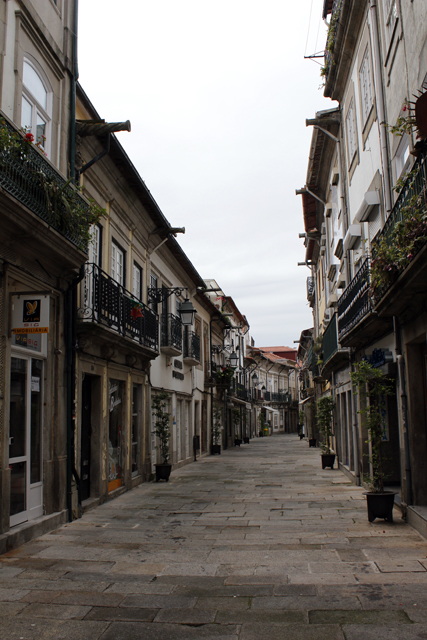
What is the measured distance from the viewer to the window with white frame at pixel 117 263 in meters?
13.0

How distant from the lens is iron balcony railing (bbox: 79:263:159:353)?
10.5m

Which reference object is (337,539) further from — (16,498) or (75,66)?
(75,66)

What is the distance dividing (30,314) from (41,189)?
1676 millimetres

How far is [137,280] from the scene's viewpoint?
15117mm

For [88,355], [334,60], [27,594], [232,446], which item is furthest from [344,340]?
[232,446]

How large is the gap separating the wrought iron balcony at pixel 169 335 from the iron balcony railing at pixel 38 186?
335 inches

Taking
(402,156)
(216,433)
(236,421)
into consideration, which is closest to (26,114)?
(402,156)

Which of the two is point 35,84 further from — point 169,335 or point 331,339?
point 331,339

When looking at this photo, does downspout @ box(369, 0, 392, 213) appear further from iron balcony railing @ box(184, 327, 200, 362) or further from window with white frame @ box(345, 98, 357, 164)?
iron balcony railing @ box(184, 327, 200, 362)

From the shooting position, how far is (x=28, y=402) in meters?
8.35

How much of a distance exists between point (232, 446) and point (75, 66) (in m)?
26.8

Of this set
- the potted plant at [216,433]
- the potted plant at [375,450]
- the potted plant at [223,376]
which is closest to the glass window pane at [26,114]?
the potted plant at [375,450]

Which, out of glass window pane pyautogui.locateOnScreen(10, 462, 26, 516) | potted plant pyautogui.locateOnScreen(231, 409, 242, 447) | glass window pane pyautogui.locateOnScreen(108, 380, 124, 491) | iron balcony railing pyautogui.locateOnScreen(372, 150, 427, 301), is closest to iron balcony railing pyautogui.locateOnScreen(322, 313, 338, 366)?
glass window pane pyautogui.locateOnScreen(108, 380, 124, 491)

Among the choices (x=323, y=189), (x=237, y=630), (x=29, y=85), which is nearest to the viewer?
(x=237, y=630)
